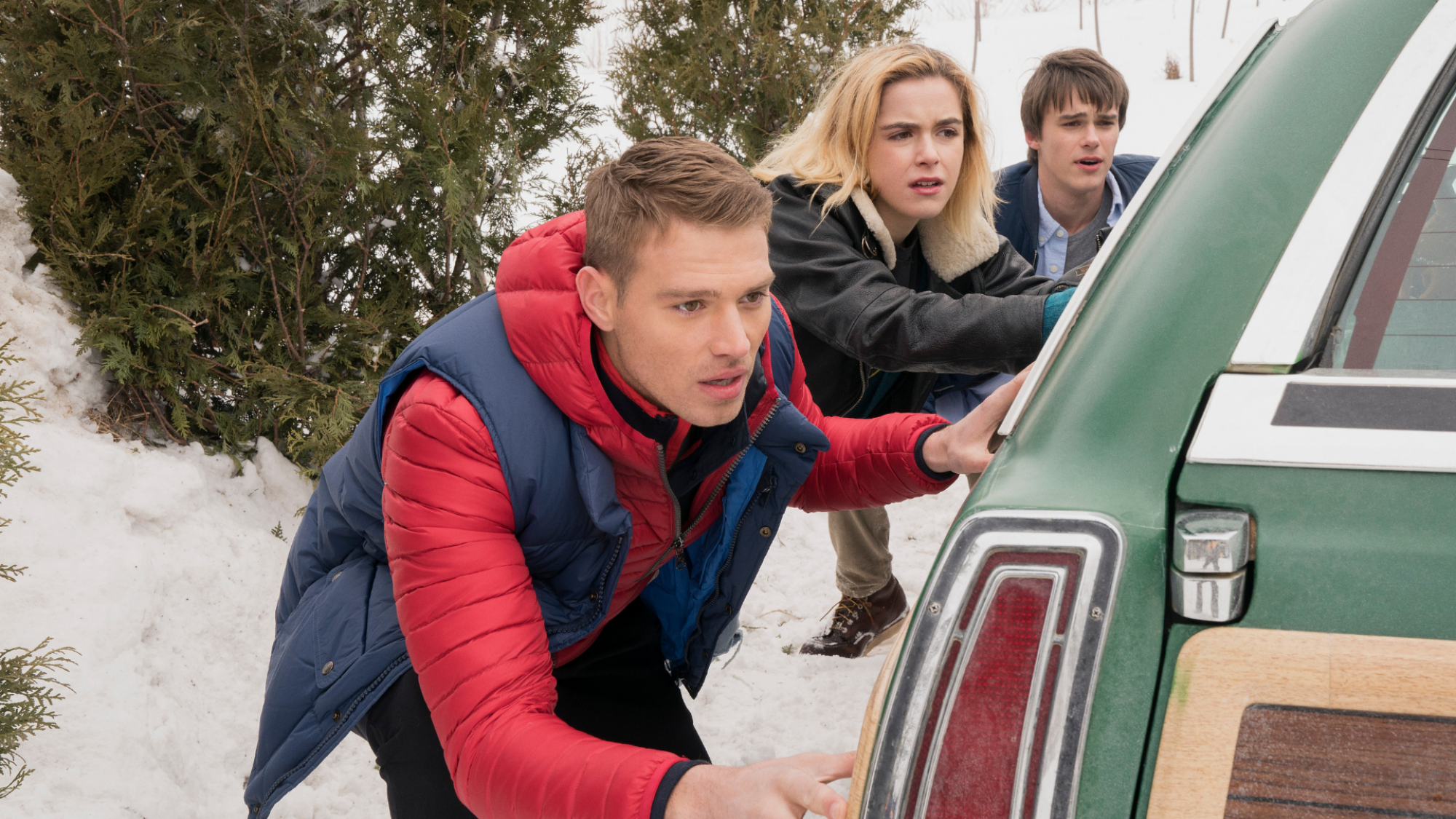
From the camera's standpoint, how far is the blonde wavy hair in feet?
9.08

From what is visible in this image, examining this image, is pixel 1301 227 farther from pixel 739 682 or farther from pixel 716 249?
pixel 739 682

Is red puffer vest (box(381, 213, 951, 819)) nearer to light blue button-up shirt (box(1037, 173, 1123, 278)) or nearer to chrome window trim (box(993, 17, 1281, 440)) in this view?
chrome window trim (box(993, 17, 1281, 440))

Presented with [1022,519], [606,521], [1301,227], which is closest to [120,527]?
[606,521]

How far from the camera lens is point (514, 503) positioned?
170 centimetres

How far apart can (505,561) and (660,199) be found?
26.1 inches

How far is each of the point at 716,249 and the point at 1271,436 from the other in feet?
3.21

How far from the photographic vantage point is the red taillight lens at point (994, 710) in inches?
36.3

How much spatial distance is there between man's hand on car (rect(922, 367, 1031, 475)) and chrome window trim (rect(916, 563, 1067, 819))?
98 cm

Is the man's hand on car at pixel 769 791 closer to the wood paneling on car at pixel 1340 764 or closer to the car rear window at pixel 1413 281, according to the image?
the wood paneling on car at pixel 1340 764

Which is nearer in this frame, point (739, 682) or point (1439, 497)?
point (1439, 497)

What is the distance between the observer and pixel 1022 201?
380cm

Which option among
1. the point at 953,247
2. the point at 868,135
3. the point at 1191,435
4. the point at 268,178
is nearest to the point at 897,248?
the point at 953,247

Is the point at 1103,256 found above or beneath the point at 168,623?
above

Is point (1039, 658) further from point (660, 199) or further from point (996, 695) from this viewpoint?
point (660, 199)
